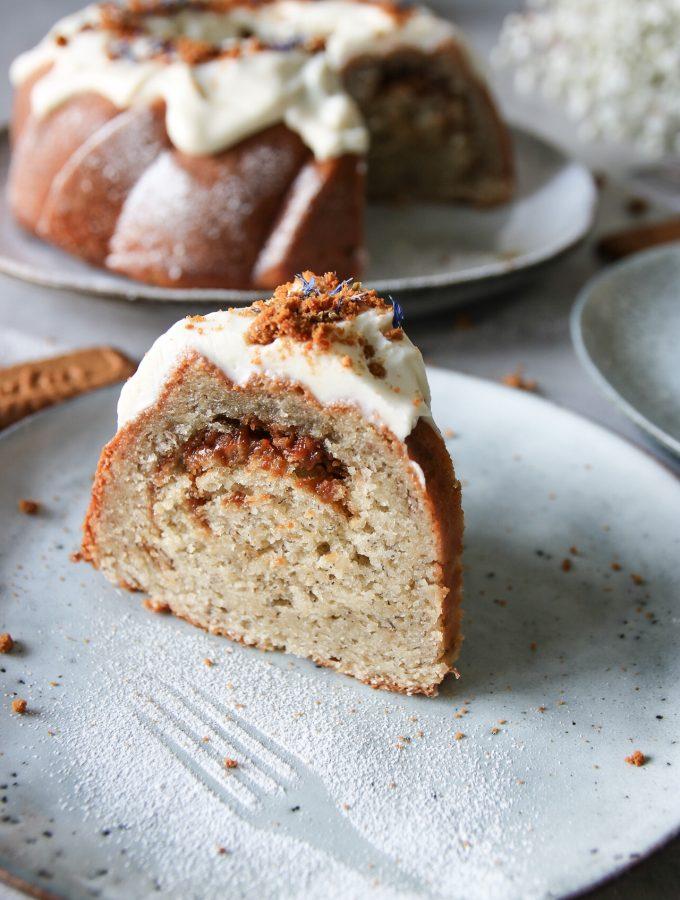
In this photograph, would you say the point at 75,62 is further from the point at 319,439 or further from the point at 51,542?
the point at 319,439

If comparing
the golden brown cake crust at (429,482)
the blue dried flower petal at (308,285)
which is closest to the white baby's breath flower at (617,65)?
the blue dried flower petal at (308,285)

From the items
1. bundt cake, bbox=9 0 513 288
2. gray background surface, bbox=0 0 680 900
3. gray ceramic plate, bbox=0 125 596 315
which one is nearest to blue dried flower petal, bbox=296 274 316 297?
gray ceramic plate, bbox=0 125 596 315

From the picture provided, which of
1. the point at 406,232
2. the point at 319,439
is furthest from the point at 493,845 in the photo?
the point at 406,232

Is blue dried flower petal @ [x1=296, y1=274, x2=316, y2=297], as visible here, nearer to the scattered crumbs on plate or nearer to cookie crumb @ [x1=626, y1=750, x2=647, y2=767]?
cookie crumb @ [x1=626, y1=750, x2=647, y2=767]

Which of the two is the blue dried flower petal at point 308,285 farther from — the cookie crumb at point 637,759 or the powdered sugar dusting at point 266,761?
the cookie crumb at point 637,759

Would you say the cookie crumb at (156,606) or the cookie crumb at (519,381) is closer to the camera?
the cookie crumb at (156,606)
